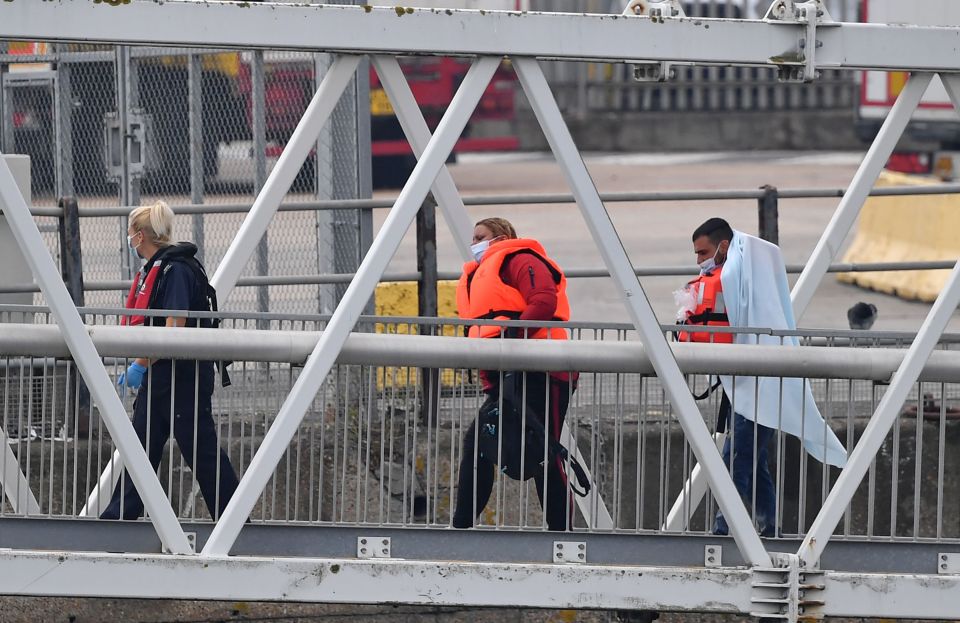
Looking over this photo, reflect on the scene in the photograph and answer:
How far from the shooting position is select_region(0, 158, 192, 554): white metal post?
17.6 feet

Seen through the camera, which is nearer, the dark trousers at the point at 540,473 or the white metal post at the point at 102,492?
the dark trousers at the point at 540,473

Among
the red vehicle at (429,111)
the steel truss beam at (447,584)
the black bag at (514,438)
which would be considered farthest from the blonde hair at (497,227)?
the red vehicle at (429,111)

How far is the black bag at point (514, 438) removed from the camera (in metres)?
5.94

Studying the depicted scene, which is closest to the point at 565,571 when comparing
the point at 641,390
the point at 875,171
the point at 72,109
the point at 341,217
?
the point at 641,390

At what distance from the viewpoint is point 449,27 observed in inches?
216

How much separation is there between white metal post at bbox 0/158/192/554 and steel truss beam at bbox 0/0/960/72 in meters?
0.61

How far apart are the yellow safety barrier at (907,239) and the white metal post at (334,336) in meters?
9.30

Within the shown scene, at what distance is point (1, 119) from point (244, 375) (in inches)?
179

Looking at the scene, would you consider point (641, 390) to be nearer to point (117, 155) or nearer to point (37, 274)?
point (37, 274)

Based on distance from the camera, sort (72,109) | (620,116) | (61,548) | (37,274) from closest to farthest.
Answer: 1. (37,274)
2. (61,548)
3. (72,109)
4. (620,116)

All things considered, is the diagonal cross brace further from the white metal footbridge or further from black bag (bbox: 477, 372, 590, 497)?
black bag (bbox: 477, 372, 590, 497)

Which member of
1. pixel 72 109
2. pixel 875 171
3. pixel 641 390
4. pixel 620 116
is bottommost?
pixel 641 390

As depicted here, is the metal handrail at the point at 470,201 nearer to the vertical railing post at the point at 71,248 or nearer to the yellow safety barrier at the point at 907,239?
the vertical railing post at the point at 71,248

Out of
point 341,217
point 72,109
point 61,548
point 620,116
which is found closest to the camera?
point 61,548
